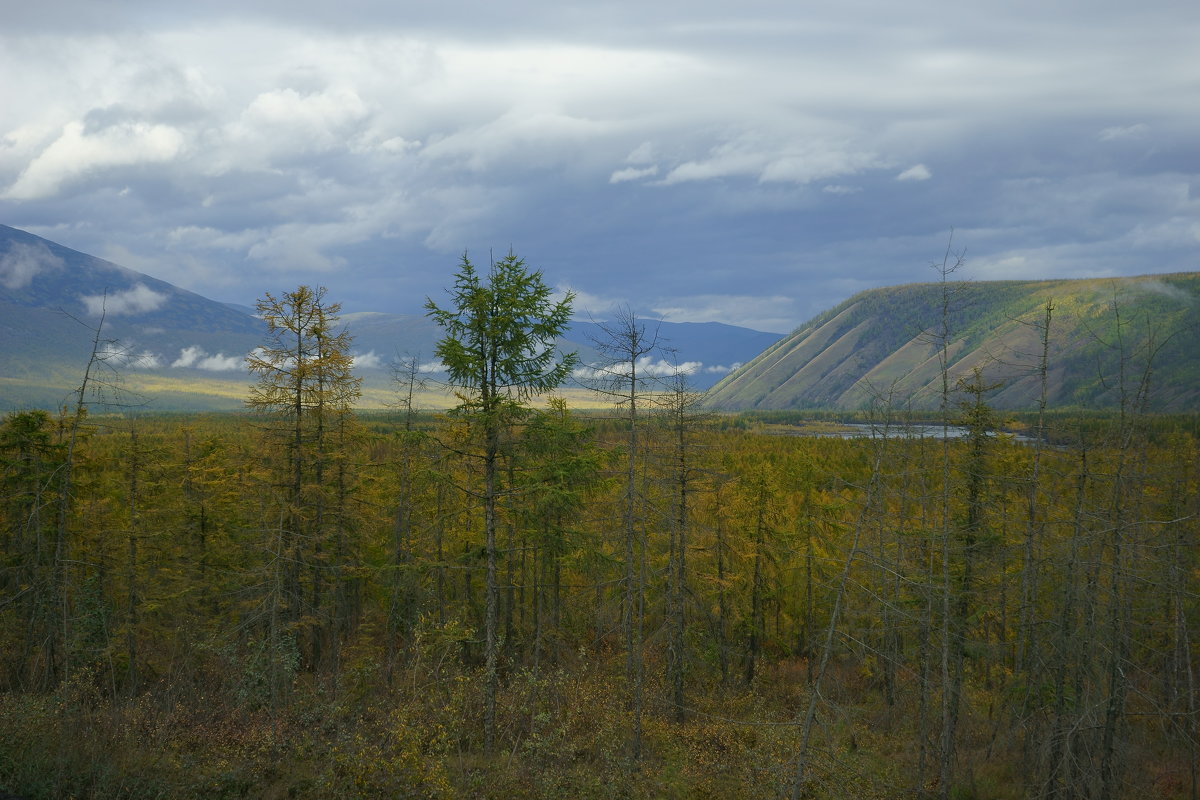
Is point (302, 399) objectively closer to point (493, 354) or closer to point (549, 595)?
point (493, 354)

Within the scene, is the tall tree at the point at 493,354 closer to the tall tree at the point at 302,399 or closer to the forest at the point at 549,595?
the forest at the point at 549,595

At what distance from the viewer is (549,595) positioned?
3494cm

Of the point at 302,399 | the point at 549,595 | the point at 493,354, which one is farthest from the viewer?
the point at 549,595

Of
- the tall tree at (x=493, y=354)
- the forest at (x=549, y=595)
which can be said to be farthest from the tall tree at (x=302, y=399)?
the tall tree at (x=493, y=354)

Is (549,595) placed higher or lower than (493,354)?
lower

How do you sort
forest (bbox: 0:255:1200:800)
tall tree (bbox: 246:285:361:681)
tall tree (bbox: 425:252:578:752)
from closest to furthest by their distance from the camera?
forest (bbox: 0:255:1200:800) → tall tree (bbox: 425:252:578:752) → tall tree (bbox: 246:285:361:681)

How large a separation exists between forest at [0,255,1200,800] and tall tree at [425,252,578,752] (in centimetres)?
9

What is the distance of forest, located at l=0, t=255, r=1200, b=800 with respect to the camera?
14.1m

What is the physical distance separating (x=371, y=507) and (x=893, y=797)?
20.8 metres

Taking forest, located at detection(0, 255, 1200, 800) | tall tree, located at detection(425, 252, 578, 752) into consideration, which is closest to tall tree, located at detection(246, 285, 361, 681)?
forest, located at detection(0, 255, 1200, 800)

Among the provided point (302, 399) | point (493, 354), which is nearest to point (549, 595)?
point (302, 399)

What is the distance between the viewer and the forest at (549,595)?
1415 cm

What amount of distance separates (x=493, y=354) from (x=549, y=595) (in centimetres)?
2074

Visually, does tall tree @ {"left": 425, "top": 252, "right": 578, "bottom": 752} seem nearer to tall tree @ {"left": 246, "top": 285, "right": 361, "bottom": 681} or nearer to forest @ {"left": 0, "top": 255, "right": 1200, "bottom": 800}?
forest @ {"left": 0, "top": 255, "right": 1200, "bottom": 800}
